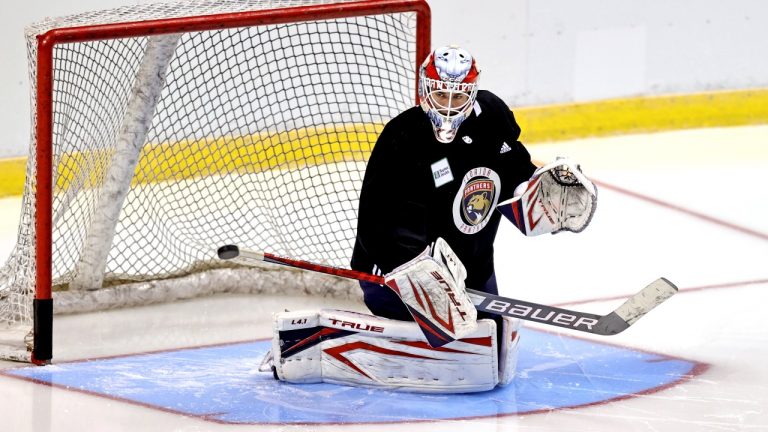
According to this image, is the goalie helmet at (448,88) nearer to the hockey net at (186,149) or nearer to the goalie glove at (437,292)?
the goalie glove at (437,292)

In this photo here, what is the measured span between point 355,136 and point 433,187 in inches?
58.9

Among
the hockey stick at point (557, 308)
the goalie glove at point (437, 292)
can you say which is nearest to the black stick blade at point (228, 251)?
the hockey stick at point (557, 308)

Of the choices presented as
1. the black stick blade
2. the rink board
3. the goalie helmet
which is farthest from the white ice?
the goalie helmet

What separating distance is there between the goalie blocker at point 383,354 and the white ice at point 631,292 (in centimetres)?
22

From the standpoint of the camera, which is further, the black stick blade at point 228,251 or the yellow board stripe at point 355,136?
the yellow board stripe at point 355,136

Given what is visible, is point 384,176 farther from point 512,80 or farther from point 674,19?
point 674,19

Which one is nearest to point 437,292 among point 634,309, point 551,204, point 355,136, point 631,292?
point 551,204

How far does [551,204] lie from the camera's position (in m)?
4.01

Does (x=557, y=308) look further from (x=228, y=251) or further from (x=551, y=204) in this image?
(x=228, y=251)

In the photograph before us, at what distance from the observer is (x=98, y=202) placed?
4.51 meters

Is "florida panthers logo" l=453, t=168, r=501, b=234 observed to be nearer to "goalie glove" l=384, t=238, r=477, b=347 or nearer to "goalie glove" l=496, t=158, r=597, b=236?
"goalie glove" l=496, t=158, r=597, b=236

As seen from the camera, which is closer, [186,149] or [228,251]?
[228,251]

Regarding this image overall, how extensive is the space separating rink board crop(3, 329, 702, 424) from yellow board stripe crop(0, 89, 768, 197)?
67cm

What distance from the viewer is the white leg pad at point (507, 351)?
12.8 ft
